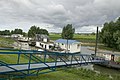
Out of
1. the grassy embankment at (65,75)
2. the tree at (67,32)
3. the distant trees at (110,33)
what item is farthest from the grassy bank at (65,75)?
the tree at (67,32)

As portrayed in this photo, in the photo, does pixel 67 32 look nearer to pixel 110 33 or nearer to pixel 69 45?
pixel 110 33

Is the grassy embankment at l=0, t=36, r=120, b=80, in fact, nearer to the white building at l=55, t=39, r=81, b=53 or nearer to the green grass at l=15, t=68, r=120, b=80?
the green grass at l=15, t=68, r=120, b=80

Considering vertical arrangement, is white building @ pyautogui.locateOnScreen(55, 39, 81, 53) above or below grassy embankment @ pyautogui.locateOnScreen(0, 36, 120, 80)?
above

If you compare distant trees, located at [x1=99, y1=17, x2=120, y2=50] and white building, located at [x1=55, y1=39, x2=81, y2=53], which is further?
distant trees, located at [x1=99, y1=17, x2=120, y2=50]

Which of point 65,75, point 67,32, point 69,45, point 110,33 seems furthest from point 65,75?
point 67,32

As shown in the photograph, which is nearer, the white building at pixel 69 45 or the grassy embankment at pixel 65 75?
the grassy embankment at pixel 65 75

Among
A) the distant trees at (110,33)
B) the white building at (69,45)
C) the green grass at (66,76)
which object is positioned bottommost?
the green grass at (66,76)

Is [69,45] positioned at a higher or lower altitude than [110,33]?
lower

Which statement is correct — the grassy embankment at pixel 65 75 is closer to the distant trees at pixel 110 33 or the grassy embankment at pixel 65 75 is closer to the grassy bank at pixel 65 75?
the grassy bank at pixel 65 75

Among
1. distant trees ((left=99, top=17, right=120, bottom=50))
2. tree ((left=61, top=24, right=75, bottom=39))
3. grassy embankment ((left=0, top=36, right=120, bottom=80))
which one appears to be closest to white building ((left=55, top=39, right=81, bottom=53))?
distant trees ((left=99, top=17, right=120, bottom=50))

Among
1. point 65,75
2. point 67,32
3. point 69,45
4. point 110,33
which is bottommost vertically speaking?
point 65,75

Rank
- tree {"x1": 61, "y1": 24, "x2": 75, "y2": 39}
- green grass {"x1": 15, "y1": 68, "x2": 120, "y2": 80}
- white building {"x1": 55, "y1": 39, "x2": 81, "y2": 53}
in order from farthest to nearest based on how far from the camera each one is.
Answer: tree {"x1": 61, "y1": 24, "x2": 75, "y2": 39} < white building {"x1": 55, "y1": 39, "x2": 81, "y2": 53} < green grass {"x1": 15, "y1": 68, "x2": 120, "y2": 80}

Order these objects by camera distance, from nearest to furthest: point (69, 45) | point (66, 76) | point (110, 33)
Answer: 1. point (66, 76)
2. point (69, 45)
3. point (110, 33)

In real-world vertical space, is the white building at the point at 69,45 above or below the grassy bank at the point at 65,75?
above
